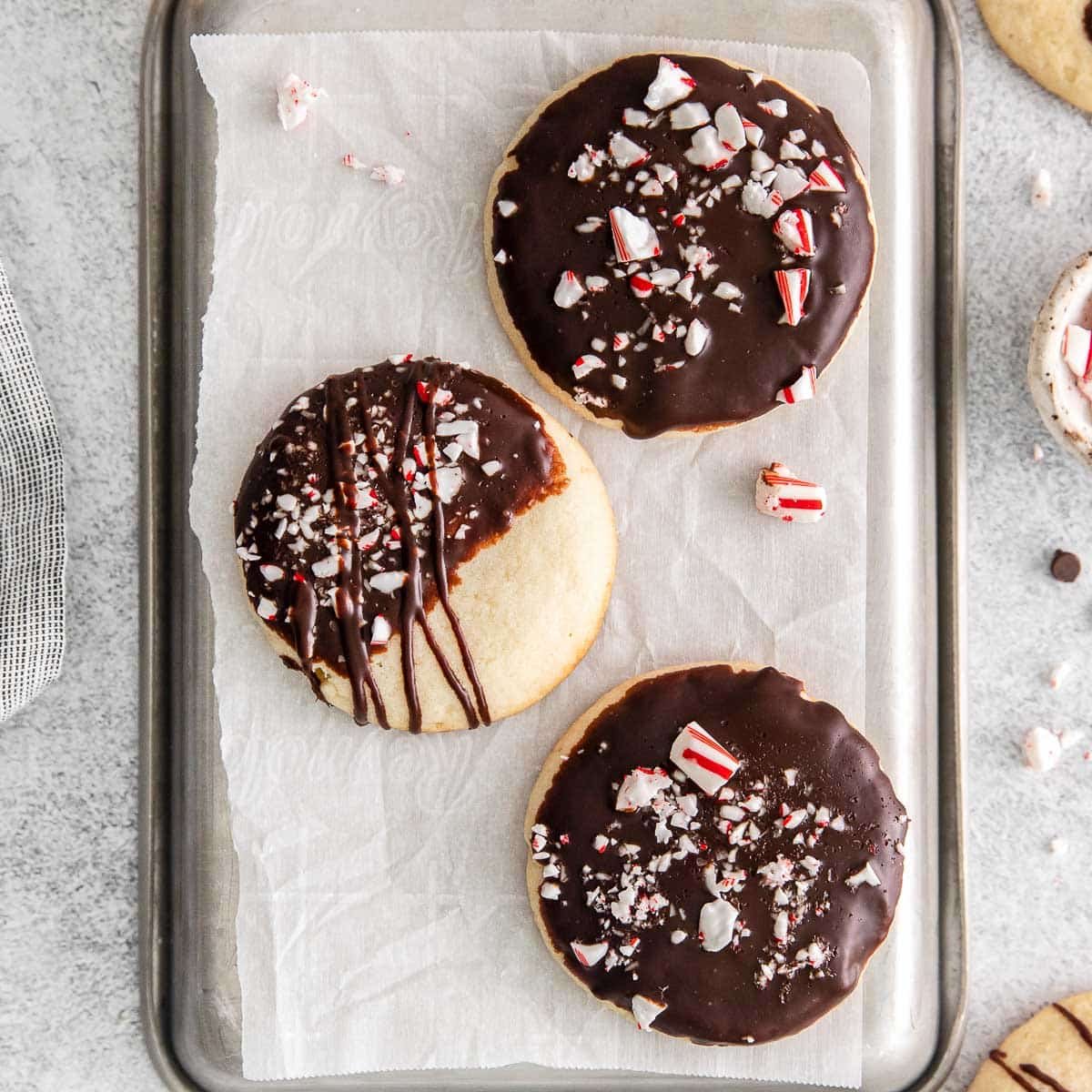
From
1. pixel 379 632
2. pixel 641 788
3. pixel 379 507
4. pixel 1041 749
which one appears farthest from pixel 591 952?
pixel 1041 749

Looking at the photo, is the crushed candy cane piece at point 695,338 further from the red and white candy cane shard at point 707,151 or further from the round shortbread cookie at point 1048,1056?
the round shortbread cookie at point 1048,1056

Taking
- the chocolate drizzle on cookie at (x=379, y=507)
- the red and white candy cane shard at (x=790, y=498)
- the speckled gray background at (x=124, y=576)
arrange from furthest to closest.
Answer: the speckled gray background at (x=124, y=576), the red and white candy cane shard at (x=790, y=498), the chocolate drizzle on cookie at (x=379, y=507)

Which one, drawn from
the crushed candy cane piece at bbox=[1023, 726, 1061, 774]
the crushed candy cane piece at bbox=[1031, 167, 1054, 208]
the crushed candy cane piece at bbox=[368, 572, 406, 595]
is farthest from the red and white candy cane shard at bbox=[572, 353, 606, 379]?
the crushed candy cane piece at bbox=[1023, 726, 1061, 774]

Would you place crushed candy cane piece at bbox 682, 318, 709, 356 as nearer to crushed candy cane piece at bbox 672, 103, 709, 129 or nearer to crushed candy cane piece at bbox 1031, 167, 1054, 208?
crushed candy cane piece at bbox 672, 103, 709, 129

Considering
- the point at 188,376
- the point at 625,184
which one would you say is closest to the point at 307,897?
the point at 188,376

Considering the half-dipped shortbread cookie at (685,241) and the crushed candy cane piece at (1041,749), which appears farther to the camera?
the crushed candy cane piece at (1041,749)


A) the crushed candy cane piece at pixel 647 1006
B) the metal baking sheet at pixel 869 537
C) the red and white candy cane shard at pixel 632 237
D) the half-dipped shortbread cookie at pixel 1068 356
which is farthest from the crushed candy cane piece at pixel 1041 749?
the red and white candy cane shard at pixel 632 237
